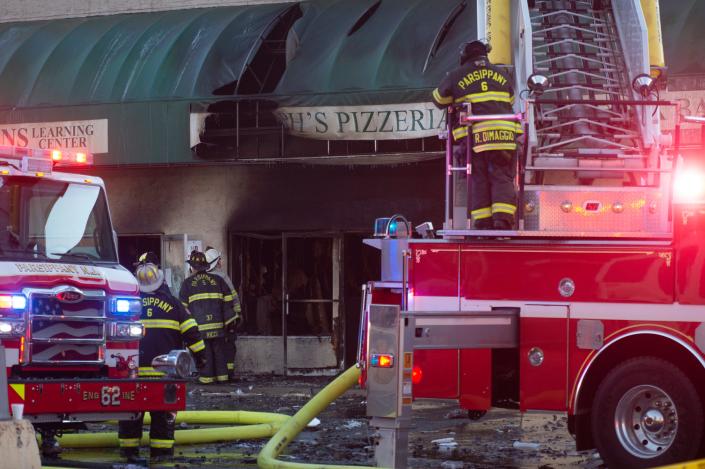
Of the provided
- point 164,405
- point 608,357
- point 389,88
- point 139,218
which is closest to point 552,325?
point 608,357

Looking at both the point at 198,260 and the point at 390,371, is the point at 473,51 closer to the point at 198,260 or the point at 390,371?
the point at 390,371

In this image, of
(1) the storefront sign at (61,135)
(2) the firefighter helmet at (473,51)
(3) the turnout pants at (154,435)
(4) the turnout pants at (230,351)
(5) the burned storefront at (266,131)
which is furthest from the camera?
(1) the storefront sign at (61,135)

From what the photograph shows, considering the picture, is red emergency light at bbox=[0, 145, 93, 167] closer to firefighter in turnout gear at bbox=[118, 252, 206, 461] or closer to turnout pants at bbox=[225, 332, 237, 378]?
firefighter in turnout gear at bbox=[118, 252, 206, 461]

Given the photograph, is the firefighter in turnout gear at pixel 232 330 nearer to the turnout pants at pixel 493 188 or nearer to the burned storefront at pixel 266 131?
the burned storefront at pixel 266 131

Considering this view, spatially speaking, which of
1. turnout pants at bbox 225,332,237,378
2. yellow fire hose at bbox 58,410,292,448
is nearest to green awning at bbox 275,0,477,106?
turnout pants at bbox 225,332,237,378

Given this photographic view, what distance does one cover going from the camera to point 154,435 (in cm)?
1050

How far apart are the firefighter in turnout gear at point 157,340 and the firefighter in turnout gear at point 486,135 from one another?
8.62 feet

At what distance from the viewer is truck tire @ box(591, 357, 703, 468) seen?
818 cm

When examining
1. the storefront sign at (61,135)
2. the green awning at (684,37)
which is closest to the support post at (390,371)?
the green awning at (684,37)

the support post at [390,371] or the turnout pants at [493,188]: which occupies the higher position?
the turnout pants at [493,188]

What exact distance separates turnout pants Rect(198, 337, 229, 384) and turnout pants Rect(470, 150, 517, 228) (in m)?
8.08

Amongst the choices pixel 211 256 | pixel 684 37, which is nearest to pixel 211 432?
pixel 211 256

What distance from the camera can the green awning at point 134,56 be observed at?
1752cm

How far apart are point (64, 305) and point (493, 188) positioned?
122 inches
